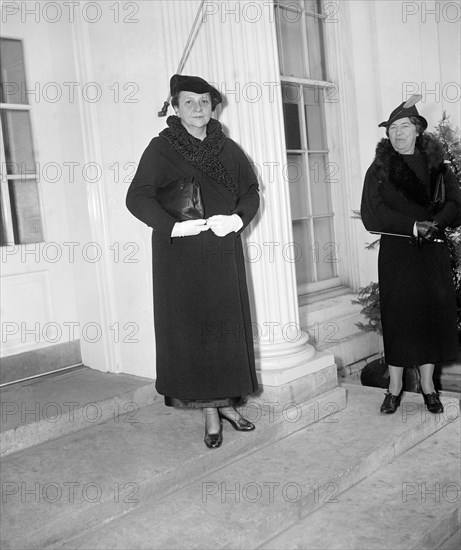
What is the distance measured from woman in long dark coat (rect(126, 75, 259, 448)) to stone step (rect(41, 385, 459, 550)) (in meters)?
0.29

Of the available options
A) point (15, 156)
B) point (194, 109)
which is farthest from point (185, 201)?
point (15, 156)

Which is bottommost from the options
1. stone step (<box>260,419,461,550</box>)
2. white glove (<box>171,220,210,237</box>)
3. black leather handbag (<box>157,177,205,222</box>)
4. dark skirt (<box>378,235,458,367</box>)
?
stone step (<box>260,419,461,550</box>)

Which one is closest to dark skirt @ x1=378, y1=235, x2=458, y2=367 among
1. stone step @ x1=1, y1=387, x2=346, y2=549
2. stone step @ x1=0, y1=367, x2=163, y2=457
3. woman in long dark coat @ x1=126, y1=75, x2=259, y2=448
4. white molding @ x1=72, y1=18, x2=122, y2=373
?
stone step @ x1=1, y1=387, x2=346, y2=549

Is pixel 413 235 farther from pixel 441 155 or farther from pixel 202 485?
pixel 202 485

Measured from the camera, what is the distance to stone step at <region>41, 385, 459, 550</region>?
2.38 metres

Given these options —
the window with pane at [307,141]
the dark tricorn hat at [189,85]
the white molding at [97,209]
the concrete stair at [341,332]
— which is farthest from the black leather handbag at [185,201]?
the window with pane at [307,141]

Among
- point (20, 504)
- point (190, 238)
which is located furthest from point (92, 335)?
point (20, 504)

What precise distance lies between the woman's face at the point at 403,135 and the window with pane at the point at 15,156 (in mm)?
2027

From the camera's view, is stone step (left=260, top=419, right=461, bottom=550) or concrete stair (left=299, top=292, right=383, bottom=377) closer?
stone step (left=260, top=419, right=461, bottom=550)

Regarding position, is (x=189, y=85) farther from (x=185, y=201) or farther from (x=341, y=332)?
(x=341, y=332)

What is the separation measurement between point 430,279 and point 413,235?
28cm

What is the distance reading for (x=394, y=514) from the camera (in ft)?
8.63

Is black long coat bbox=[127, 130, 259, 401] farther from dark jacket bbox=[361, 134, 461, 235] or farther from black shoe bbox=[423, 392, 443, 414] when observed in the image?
black shoe bbox=[423, 392, 443, 414]

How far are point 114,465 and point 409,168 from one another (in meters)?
2.08
